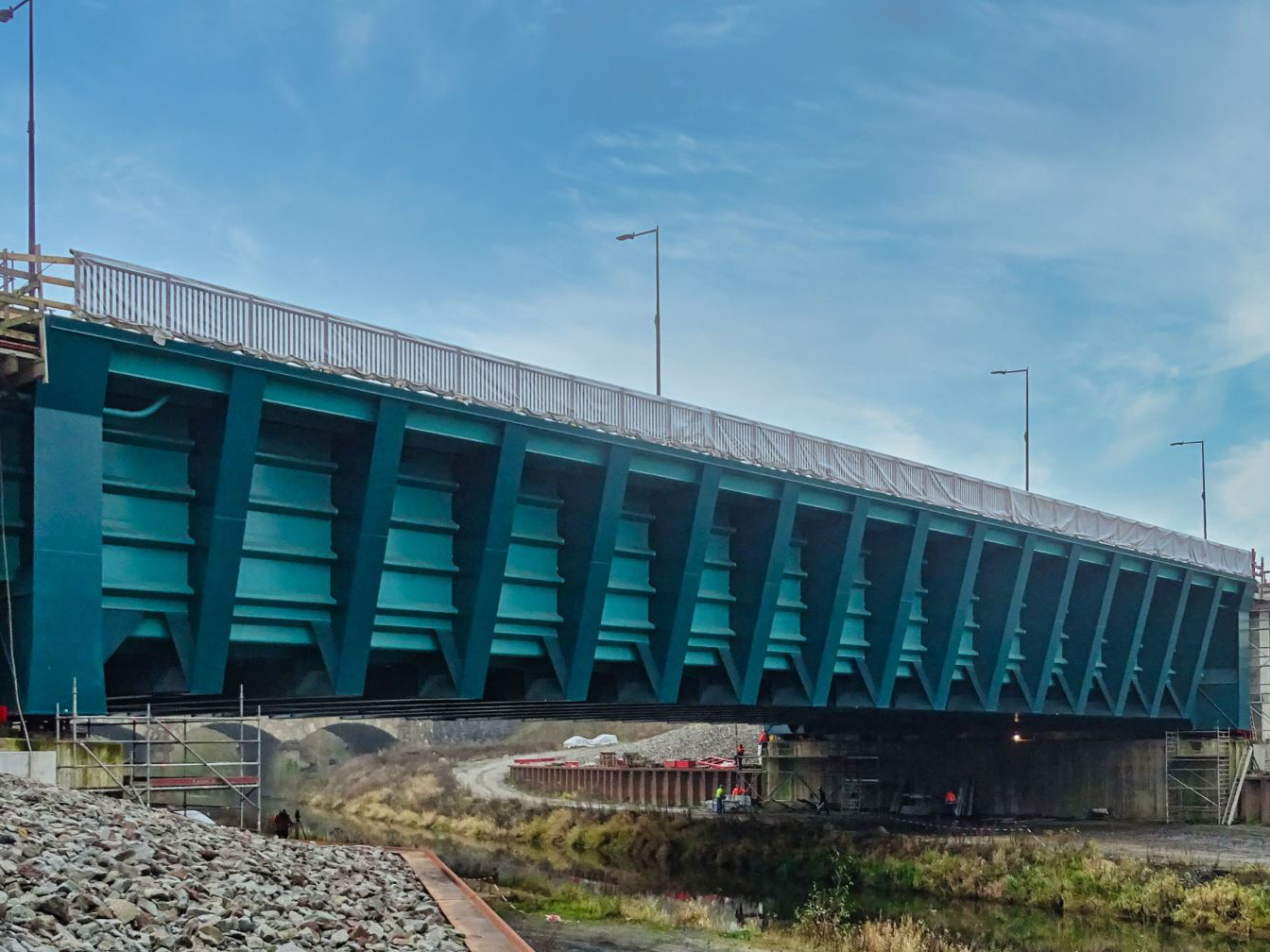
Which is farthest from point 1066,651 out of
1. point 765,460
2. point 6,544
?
point 6,544

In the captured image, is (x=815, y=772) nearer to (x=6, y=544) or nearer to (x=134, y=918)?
(x=6, y=544)

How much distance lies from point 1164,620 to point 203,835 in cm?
4620

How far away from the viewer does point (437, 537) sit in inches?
1236

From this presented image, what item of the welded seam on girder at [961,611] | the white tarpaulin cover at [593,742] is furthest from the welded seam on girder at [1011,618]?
the white tarpaulin cover at [593,742]

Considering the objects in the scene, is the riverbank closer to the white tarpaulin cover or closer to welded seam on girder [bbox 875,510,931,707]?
welded seam on girder [bbox 875,510,931,707]

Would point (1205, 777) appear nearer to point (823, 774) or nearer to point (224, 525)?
point (823, 774)

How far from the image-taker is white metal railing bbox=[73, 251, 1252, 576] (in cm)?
2555

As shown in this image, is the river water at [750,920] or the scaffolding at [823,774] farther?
the scaffolding at [823,774]

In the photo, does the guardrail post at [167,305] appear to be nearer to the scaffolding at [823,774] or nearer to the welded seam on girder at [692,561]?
the welded seam on girder at [692,561]

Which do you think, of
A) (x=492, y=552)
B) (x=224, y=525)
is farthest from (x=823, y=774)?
(x=224, y=525)

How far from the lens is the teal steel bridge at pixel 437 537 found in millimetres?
24781

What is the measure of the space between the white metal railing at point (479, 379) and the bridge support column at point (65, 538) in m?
1.01

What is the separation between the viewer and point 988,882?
42094 mm

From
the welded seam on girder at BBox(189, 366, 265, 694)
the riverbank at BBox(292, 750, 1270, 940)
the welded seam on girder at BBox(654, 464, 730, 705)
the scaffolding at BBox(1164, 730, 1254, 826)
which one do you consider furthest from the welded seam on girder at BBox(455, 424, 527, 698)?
the scaffolding at BBox(1164, 730, 1254, 826)
